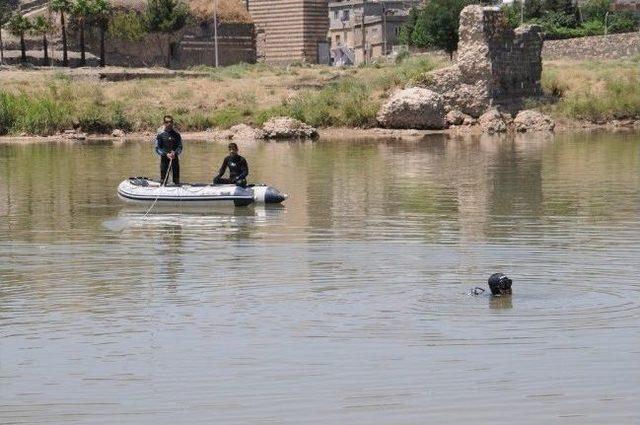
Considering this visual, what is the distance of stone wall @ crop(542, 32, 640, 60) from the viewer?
7000cm

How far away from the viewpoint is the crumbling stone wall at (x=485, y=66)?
162 feet

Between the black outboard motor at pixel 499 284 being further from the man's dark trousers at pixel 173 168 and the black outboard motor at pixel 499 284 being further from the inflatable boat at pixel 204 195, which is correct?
the man's dark trousers at pixel 173 168

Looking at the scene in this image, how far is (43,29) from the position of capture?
68750mm

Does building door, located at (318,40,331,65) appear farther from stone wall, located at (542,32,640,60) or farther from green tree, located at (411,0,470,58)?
stone wall, located at (542,32,640,60)

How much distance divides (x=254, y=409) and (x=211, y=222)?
12.7 meters

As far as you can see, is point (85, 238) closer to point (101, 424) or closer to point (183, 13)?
point (101, 424)

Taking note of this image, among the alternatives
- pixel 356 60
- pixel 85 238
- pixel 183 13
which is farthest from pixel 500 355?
pixel 356 60

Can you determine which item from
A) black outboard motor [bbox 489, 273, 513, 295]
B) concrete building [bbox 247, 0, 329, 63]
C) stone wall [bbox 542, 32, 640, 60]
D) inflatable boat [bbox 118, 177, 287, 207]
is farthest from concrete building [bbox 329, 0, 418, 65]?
black outboard motor [bbox 489, 273, 513, 295]

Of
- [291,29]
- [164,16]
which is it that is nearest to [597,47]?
[291,29]

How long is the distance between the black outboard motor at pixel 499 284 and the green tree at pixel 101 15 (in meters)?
54.7

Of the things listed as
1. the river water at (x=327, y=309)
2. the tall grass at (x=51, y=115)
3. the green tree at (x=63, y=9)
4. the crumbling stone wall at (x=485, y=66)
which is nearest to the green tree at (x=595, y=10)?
the green tree at (x=63, y=9)

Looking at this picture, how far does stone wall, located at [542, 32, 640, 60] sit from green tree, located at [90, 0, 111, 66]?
2106 cm

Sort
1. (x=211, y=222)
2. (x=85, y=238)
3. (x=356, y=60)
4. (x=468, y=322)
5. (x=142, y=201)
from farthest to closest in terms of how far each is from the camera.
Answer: (x=356, y=60) < (x=142, y=201) < (x=211, y=222) < (x=85, y=238) < (x=468, y=322)

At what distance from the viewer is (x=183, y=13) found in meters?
76.1
